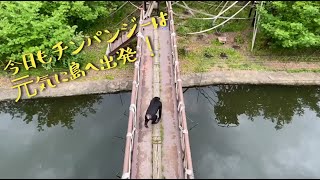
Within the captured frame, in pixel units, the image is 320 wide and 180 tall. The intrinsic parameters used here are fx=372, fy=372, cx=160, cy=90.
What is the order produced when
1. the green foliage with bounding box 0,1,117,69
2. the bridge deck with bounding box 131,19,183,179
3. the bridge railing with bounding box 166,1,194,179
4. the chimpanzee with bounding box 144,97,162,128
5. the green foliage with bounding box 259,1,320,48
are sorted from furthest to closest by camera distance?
the green foliage with bounding box 259,1,320,48, the green foliage with bounding box 0,1,117,69, the chimpanzee with bounding box 144,97,162,128, the bridge deck with bounding box 131,19,183,179, the bridge railing with bounding box 166,1,194,179

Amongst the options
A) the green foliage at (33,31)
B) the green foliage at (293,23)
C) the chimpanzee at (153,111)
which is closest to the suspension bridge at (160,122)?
the chimpanzee at (153,111)

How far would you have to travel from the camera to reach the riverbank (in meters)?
19.6

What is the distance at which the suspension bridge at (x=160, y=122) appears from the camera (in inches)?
507

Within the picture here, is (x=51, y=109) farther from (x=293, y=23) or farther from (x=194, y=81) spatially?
(x=293, y=23)

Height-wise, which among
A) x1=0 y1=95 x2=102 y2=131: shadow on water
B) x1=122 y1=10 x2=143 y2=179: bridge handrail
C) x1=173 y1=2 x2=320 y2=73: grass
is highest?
x1=173 y1=2 x2=320 y2=73: grass

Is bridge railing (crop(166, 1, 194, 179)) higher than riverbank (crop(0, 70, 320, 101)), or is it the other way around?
riverbank (crop(0, 70, 320, 101))

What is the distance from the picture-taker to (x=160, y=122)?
15.0 metres

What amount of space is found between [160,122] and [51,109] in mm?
7038

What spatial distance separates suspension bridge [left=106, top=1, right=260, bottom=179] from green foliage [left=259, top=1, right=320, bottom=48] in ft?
18.7

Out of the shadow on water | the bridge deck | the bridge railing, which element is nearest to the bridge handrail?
the bridge deck

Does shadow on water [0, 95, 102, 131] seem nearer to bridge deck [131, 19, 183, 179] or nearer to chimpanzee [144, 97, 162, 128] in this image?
bridge deck [131, 19, 183, 179]

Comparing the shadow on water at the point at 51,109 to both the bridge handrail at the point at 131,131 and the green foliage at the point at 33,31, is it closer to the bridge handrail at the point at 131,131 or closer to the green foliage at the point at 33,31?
the green foliage at the point at 33,31

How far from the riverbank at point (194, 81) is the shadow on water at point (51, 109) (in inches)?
12.4

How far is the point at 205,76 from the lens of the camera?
67.4ft
